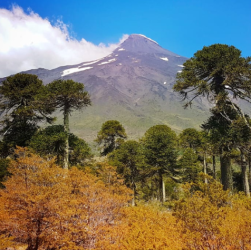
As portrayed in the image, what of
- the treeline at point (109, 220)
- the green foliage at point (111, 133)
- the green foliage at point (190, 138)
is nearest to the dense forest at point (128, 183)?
the treeline at point (109, 220)

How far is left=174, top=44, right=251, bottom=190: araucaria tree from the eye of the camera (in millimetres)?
12883

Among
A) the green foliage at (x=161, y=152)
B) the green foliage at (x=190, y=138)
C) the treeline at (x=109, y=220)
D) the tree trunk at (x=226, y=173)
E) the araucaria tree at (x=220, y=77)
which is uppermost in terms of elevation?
the araucaria tree at (x=220, y=77)

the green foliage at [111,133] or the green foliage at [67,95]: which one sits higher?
the green foliage at [67,95]

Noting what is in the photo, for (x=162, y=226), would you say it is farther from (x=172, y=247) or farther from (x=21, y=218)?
(x=21, y=218)

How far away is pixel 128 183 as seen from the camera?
84.7 ft

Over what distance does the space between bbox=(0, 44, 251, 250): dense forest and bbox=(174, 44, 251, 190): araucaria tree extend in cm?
7

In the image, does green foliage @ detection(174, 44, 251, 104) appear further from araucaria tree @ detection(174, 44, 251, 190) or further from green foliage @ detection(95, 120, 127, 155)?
green foliage @ detection(95, 120, 127, 155)

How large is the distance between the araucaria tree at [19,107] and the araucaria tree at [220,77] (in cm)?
1425

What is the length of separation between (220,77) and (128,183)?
56.6 feet

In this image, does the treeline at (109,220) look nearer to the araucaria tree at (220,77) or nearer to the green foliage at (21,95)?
the araucaria tree at (220,77)


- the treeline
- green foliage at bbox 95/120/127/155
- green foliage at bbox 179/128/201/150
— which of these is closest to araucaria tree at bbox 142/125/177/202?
green foliage at bbox 179/128/201/150

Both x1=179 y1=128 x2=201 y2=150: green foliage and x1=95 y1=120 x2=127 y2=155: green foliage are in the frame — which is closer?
x1=179 y1=128 x2=201 y2=150: green foliage

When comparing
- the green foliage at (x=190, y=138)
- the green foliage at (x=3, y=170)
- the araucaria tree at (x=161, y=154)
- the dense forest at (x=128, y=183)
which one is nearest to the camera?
the dense forest at (x=128, y=183)

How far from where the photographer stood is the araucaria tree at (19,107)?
2031 cm
